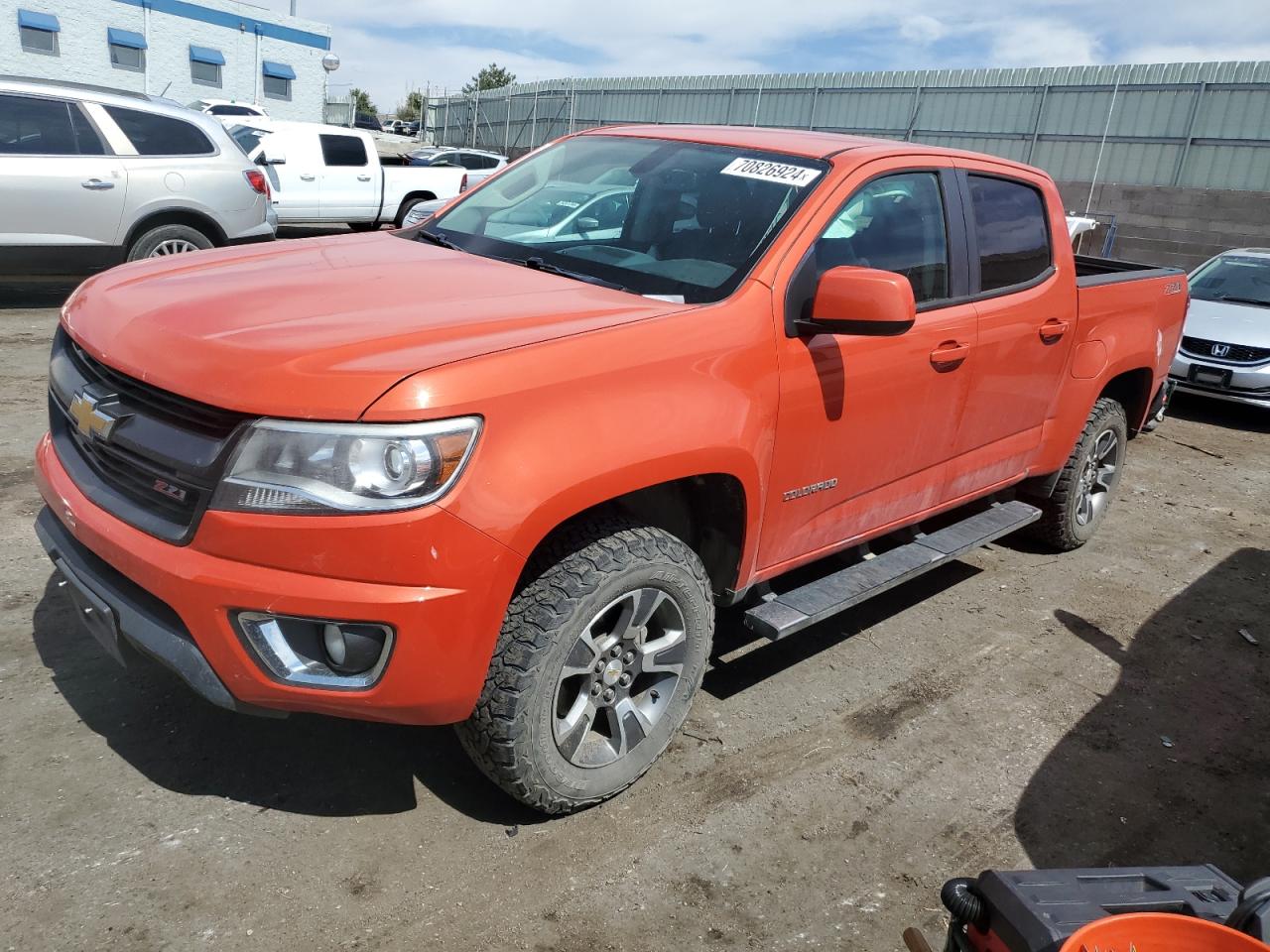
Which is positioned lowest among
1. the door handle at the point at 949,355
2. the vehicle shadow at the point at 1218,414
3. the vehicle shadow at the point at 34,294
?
the vehicle shadow at the point at 34,294

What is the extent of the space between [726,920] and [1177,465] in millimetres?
6271

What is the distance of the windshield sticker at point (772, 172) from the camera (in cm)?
336

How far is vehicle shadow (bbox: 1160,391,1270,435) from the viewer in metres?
9.05

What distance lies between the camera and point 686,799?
9.83 ft

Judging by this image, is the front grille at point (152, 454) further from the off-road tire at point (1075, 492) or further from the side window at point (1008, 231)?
the off-road tire at point (1075, 492)

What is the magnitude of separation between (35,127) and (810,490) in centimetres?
777

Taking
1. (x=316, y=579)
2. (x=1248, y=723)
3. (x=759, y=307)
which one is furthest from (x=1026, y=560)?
(x=316, y=579)

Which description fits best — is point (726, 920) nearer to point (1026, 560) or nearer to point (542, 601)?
point (542, 601)

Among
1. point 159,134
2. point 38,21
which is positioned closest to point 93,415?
point 159,134

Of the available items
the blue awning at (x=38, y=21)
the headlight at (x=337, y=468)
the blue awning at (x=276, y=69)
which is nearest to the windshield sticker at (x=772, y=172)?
the headlight at (x=337, y=468)

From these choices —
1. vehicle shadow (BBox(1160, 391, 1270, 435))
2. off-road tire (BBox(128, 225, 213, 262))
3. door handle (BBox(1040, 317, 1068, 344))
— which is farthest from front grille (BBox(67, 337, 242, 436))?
vehicle shadow (BBox(1160, 391, 1270, 435))

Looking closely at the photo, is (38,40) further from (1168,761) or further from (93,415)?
(1168,761)

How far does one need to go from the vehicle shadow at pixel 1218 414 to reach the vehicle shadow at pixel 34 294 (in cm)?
1001

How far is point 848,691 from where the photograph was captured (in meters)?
3.74
